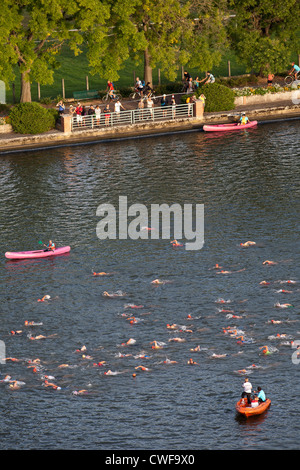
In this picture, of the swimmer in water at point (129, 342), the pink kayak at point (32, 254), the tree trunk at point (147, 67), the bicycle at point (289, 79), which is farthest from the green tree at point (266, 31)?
the swimmer in water at point (129, 342)

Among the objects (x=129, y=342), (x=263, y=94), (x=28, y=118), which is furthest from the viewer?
(x=263, y=94)

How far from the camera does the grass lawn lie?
325 ft

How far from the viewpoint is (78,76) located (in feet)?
344

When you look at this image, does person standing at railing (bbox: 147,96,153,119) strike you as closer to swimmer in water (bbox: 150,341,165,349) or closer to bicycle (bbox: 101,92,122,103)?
bicycle (bbox: 101,92,122,103)

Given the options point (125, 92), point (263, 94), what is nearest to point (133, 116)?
point (125, 92)

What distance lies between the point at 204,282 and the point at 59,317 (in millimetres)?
9197

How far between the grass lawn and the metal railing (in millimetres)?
10303

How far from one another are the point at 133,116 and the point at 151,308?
1629 inches

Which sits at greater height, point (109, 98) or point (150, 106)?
point (109, 98)

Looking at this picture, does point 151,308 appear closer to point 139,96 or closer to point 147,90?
point 147,90

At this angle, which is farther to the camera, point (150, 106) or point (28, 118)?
point (150, 106)

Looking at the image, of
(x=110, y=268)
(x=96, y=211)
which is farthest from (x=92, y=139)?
(x=110, y=268)

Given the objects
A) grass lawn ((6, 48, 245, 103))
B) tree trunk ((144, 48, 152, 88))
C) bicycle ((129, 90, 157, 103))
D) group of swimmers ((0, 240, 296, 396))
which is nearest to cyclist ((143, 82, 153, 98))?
bicycle ((129, 90, 157, 103))

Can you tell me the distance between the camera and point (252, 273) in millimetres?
53438
